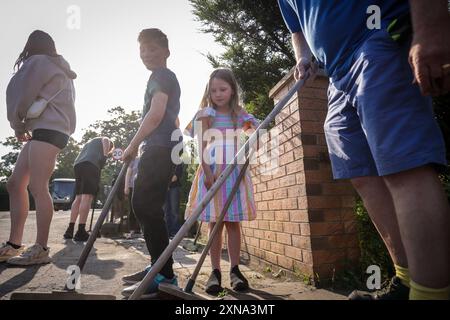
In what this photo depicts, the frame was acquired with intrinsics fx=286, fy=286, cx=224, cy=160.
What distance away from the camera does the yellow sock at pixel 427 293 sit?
875 mm

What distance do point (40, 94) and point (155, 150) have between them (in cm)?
176

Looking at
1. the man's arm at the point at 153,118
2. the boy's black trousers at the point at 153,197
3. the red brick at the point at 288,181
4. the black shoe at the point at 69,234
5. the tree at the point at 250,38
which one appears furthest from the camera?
the tree at the point at 250,38

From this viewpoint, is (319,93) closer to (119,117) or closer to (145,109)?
(145,109)

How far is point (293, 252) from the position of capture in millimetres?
2361

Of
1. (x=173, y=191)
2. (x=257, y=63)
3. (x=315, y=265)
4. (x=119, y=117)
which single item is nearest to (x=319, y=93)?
(x=315, y=265)

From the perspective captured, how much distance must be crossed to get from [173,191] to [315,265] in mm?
4234

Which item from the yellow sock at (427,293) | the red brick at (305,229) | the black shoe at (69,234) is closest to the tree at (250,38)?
the black shoe at (69,234)

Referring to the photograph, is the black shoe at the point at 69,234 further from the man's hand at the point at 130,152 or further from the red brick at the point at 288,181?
the red brick at the point at 288,181

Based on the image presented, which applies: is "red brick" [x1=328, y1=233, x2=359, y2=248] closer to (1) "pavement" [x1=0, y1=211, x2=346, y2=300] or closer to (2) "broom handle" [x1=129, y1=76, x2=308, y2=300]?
(1) "pavement" [x1=0, y1=211, x2=346, y2=300]

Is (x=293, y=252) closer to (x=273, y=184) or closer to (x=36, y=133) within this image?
(x=273, y=184)

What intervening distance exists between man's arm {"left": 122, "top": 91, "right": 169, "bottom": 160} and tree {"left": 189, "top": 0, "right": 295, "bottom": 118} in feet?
24.8

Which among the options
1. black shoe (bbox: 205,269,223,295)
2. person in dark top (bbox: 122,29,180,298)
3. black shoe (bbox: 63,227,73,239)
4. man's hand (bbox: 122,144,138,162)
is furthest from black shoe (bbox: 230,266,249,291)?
black shoe (bbox: 63,227,73,239)

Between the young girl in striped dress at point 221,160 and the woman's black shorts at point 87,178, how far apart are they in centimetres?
306

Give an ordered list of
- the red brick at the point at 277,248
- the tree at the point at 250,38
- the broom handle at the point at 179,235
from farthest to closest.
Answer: the tree at the point at 250,38, the red brick at the point at 277,248, the broom handle at the point at 179,235
